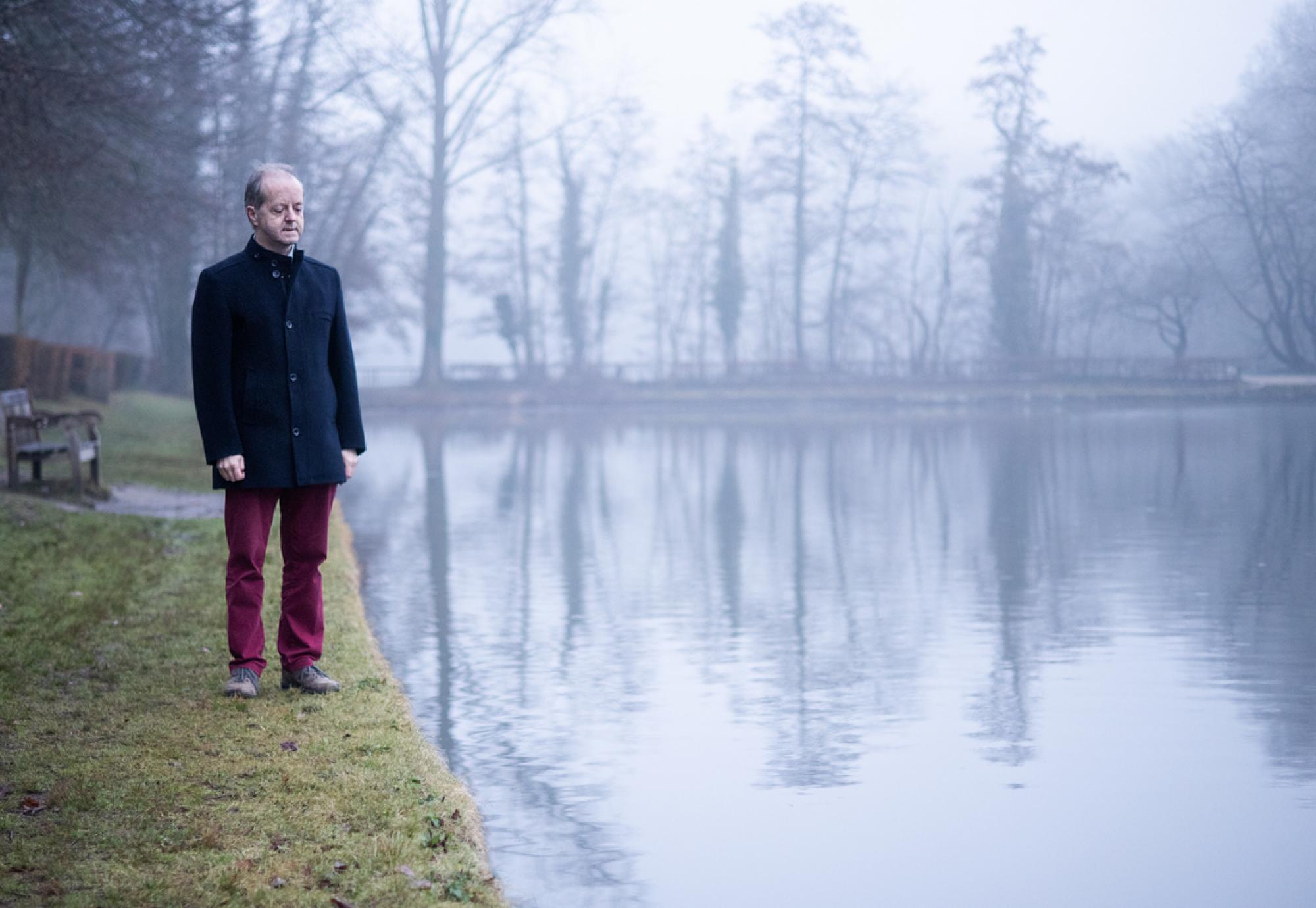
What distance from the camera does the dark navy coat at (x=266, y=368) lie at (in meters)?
5.46

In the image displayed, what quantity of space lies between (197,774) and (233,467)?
120cm

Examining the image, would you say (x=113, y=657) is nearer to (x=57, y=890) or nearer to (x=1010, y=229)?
(x=57, y=890)

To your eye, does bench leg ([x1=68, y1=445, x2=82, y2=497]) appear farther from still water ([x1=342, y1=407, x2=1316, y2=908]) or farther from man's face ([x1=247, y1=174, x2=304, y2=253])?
man's face ([x1=247, y1=174, x2=304, y2=253])

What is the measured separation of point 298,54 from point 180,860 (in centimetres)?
3549

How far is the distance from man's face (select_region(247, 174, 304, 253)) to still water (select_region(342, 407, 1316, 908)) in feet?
6.31

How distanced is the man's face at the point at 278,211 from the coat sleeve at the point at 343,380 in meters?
0.34

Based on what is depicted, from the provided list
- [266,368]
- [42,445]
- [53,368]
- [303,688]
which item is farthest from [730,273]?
[266,368]

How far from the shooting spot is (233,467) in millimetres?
5449

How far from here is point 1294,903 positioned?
397 cm

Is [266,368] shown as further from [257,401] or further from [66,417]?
[66,417]

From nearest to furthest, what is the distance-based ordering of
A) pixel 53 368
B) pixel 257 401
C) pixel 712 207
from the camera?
1. pixel 257 401
2. pixel 53 368
3. pixel 712 207

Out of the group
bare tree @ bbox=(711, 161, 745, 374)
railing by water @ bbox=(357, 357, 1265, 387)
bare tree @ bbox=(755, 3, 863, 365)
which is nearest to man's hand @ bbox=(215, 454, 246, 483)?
railing by water @ bbox=(357, 357, 1265, 387)

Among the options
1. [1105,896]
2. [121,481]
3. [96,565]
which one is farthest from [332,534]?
[1105,896]

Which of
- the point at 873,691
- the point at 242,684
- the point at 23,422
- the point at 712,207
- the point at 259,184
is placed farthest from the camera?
the point at 712,207
